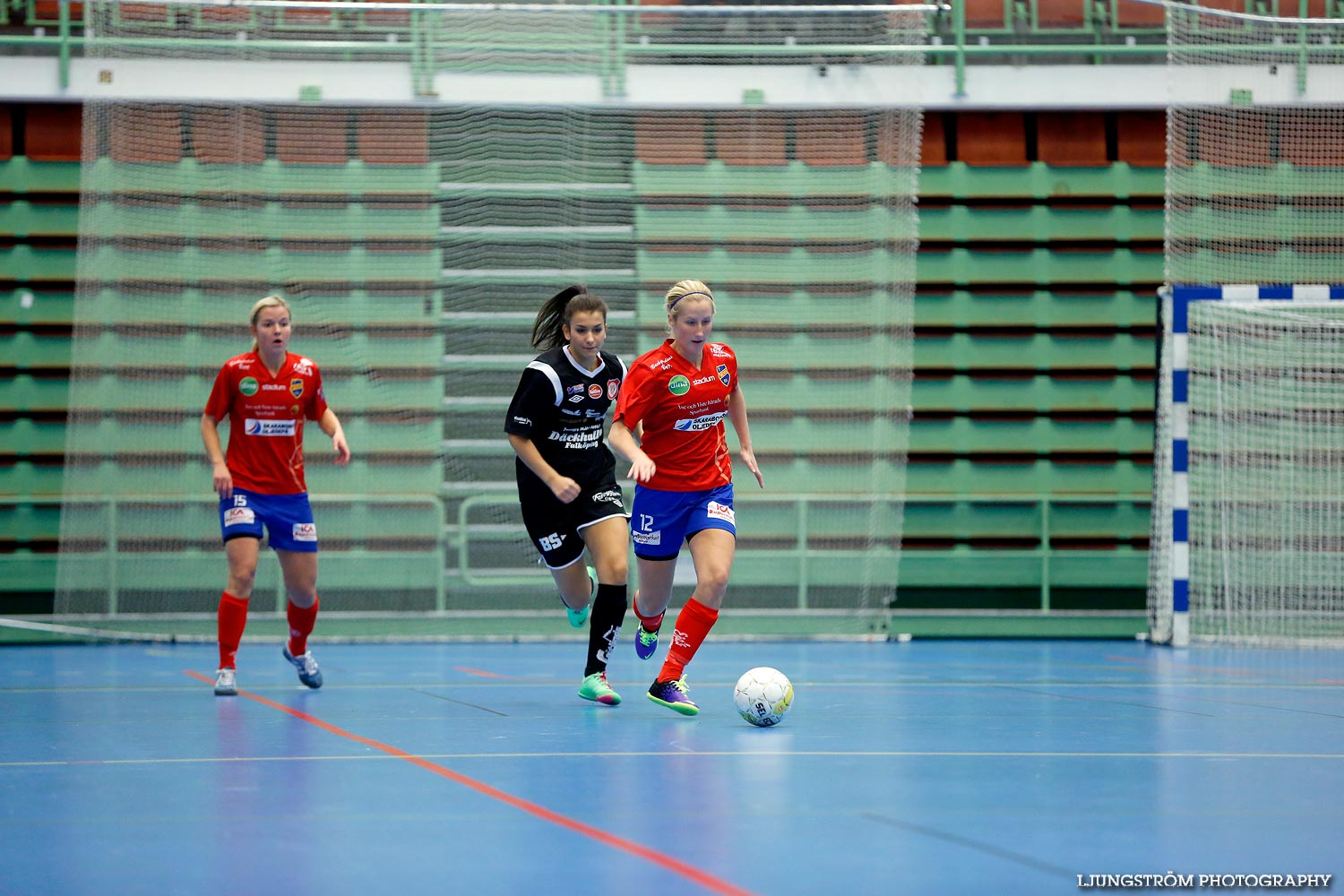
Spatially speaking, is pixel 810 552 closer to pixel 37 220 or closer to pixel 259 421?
pixel 259 421

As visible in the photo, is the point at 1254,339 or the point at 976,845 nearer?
the point at 976,845

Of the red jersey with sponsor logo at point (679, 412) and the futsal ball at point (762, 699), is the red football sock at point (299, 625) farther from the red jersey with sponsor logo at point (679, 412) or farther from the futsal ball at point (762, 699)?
the futsal ball at point (762, 699)

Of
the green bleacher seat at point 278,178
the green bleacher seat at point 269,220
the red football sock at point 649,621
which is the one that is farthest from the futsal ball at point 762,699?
the green bleacher seat at point 278,178

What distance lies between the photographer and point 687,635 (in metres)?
6.04

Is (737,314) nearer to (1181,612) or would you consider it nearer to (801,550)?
(801,550)

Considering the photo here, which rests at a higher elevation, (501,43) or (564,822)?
(501,43)

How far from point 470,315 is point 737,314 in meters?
2.12

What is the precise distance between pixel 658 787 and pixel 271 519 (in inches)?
140

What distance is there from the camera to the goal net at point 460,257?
10797 mm

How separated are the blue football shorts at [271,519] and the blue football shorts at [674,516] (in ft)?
5.82

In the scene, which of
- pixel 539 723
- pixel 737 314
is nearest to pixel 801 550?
pixel 737 314

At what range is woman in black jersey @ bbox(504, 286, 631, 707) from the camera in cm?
636

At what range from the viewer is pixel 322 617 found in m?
11.0

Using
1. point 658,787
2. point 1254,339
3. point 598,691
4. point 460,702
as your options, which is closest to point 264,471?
point 460,702
